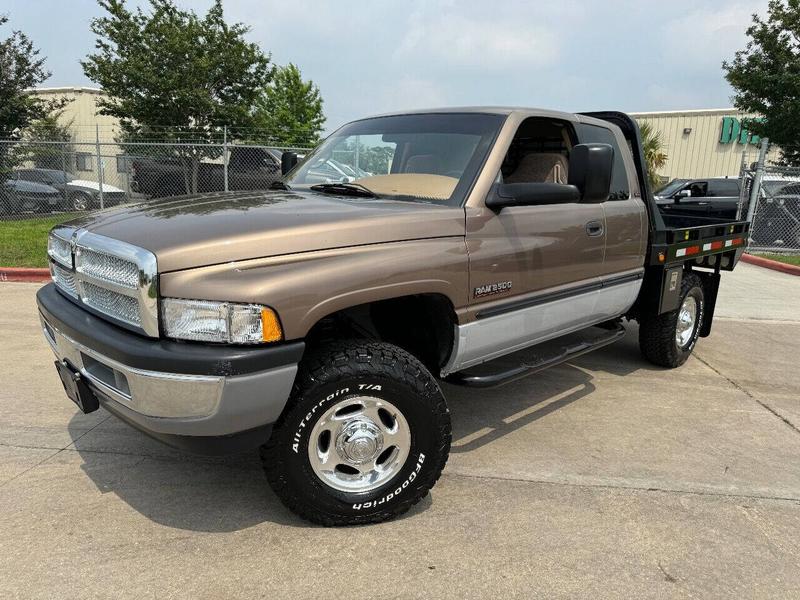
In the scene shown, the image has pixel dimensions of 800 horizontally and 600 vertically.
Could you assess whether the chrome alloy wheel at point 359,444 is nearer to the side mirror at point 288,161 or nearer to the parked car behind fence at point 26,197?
the side mirror at point 288,161

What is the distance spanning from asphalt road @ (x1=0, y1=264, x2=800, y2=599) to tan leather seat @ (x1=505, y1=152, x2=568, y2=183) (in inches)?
62.1

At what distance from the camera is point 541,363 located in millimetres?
3715

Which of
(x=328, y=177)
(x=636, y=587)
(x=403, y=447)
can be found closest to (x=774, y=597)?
(x=636, y=587)

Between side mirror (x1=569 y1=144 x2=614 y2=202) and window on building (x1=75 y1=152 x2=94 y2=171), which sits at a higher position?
side mirror (x1=569 y1=144 x2=614 y2=202)

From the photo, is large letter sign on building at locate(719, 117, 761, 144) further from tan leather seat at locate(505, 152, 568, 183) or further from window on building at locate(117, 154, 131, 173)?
tan leather seat at locate(505, 152, 568, 183)

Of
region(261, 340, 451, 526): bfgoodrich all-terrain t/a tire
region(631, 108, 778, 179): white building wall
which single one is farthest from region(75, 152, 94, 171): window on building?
region(631, 108, 778, 179): white building wall

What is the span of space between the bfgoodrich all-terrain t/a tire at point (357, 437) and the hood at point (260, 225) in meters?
0.52

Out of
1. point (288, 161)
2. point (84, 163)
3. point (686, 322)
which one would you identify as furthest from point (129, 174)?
point (686, 322)

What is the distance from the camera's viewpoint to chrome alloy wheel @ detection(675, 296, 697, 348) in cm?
537

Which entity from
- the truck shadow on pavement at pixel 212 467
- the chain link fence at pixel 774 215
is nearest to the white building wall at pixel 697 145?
the chain link fence at pixel 774 215

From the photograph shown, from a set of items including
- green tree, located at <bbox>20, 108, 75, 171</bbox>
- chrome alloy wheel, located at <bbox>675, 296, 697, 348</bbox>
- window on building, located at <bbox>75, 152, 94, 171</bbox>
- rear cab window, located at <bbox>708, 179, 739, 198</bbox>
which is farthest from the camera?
window on building, located at <bbox>75, 152, 94, 171</bbox>

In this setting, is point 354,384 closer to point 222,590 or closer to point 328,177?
point 222,590

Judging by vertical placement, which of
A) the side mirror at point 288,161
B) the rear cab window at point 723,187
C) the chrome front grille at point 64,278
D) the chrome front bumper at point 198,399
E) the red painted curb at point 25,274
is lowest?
the red painted curb at point 25,274

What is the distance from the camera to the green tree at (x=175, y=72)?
56.8 ft
